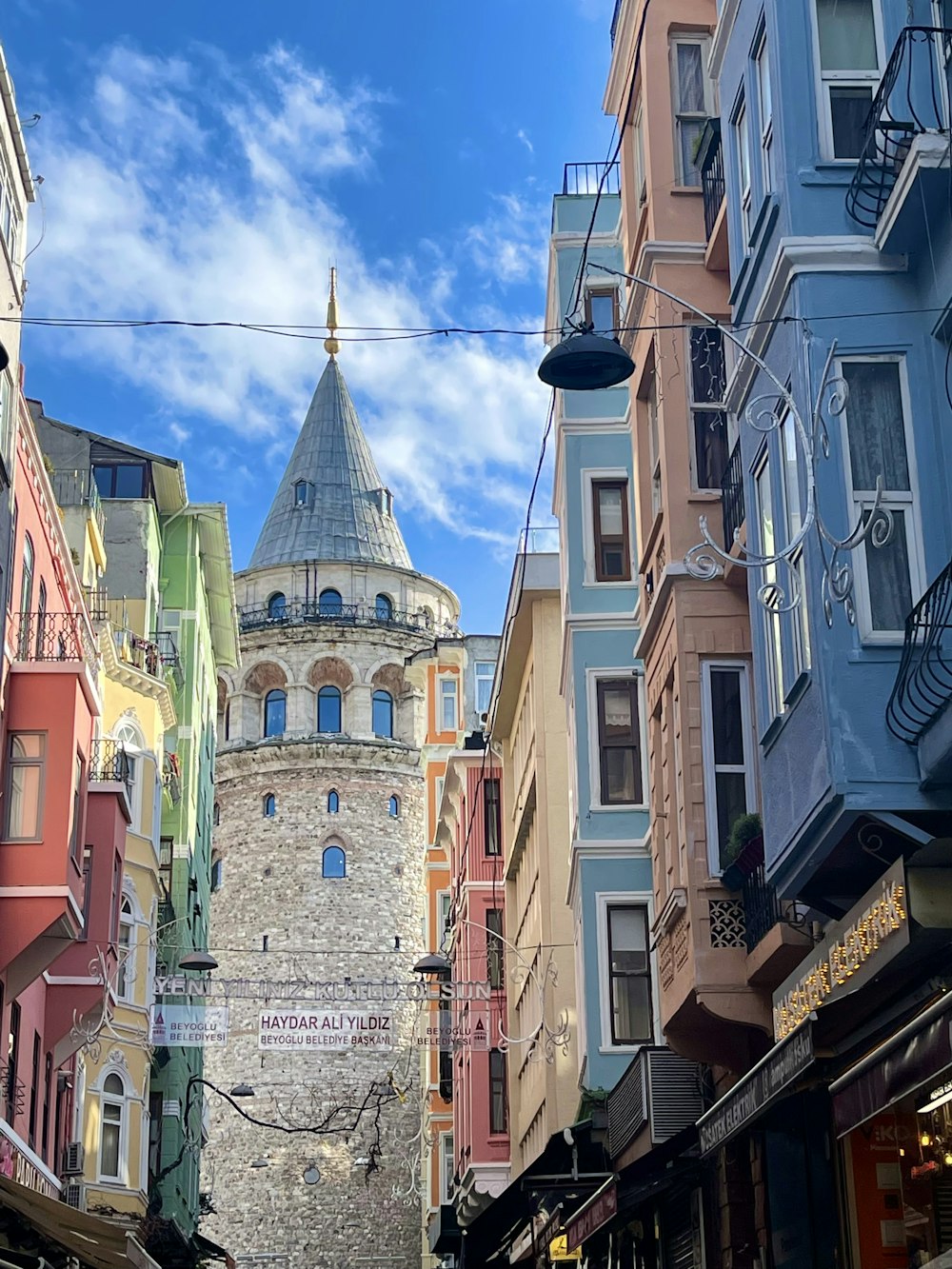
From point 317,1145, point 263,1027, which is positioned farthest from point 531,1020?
point 317,1145

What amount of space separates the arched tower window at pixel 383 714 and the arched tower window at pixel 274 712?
10.6ft

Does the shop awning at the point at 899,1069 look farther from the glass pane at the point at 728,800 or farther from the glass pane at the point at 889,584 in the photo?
the glass pane at the point at 728,800

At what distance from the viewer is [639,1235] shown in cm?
2436

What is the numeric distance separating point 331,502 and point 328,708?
8179 mm

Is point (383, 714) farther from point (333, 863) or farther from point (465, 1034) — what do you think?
point (465, 1034)

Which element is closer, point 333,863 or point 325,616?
point 333,863

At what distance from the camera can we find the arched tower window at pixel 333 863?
70.5 m

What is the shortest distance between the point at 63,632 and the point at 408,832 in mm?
43920

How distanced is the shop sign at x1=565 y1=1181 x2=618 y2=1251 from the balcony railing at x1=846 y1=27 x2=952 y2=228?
33.4 ft

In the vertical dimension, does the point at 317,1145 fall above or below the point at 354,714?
below

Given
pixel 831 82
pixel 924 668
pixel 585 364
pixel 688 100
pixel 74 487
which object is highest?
pixel 74 487

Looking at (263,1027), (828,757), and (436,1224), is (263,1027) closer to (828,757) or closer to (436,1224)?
(436,1224)

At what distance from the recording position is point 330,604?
76125 mm

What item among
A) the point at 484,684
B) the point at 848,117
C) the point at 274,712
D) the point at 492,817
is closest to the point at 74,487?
the point at 492,817
